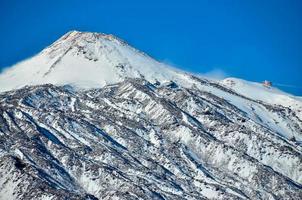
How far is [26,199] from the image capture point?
200 metres

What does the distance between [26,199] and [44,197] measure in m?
4.37

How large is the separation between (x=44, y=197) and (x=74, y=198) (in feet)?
23.2

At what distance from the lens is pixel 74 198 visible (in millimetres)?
198875

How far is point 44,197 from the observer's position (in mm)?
199000

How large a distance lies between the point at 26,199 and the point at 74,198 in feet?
37.4
